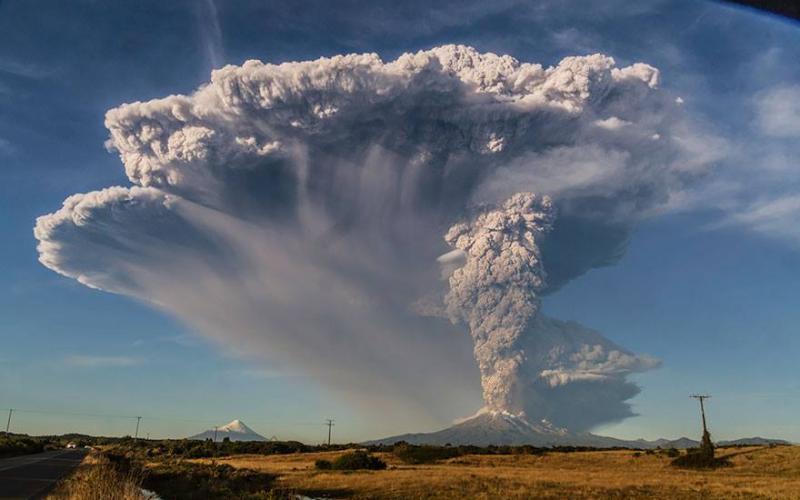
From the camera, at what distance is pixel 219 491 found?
3722cm

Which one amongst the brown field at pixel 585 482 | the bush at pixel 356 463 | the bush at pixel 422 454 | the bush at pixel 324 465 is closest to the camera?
the brown field at pixel 585 482

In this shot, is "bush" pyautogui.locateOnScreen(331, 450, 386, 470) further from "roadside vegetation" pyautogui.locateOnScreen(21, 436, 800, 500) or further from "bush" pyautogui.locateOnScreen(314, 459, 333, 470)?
"bush" pyautogui.locateOnScreen(314, 459, 333, 470)

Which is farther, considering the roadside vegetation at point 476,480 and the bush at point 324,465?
the bush at point 324,465

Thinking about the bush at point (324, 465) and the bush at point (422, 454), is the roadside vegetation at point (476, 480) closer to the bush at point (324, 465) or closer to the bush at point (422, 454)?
the bush at point (324, 465)

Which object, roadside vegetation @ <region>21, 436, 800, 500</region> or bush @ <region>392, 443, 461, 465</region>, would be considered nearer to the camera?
roadside vegetation @ <region>21, 436, 800, 500</region>

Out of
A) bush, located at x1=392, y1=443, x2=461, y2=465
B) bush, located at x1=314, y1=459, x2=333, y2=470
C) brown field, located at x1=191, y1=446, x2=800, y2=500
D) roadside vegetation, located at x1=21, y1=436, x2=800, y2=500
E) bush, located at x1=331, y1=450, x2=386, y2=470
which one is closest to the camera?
roadside vegetation, located at x1=21, y1=436, x2=800, y2=500

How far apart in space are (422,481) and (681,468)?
3274 cm

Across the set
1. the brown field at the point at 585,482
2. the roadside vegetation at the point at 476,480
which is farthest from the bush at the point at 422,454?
the brown field at the point at 585,482

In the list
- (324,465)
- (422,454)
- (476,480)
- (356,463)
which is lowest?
(476,480)

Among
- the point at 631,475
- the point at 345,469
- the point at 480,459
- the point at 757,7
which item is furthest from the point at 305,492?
the point at 757,7

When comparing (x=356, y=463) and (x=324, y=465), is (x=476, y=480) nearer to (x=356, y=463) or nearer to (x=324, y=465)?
(x=356, y=463)

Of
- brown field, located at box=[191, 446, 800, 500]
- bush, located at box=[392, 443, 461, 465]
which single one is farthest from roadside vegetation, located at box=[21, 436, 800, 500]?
bush, located at box=[392, 443, 461, 465]

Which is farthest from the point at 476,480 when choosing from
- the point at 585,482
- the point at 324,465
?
the point at 324,465

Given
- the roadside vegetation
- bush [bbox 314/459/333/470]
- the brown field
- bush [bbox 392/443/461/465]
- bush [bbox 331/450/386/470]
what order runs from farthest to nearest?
bush [bbox 392/443/461/465] < bush [bbox 314/459/333/470] < bush [bbox 331/450/386/470] < the brown field < the roadside vegetation
